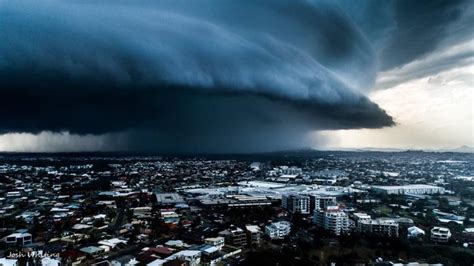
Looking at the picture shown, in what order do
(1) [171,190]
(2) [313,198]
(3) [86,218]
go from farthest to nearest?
(1) [171,190] → (2) [313,198] → (3) [86,218]

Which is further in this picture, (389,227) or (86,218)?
(86,218)

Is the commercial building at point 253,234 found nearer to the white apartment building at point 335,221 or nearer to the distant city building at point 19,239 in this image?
the white apartment building at point 335,221

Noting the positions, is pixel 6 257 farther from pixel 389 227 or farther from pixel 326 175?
pixel 326 175

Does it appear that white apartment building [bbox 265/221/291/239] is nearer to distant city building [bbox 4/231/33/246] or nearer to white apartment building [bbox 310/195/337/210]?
white apartment building [bbox 310/195/337/210]

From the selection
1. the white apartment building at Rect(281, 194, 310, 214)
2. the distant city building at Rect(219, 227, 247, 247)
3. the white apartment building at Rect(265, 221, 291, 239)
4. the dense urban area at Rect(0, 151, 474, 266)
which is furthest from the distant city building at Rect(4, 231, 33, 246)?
the white apartment building at Rect(281, 194, 310, 214)

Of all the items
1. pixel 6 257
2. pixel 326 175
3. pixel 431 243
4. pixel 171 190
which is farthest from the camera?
pixel 326 175

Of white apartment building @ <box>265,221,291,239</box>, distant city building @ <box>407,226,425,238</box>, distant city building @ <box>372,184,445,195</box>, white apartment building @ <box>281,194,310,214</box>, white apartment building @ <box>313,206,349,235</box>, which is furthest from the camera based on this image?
distant city building @ <box>372,184,445,195</box>

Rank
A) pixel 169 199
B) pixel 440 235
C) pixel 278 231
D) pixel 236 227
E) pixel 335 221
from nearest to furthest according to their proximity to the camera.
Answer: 1. pixel 440 235
2. pixel 278 231
3. pixel 236 227
4. pixel 335 221
5. pixel 169 199

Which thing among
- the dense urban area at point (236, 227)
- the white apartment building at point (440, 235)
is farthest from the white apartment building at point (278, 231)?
the white apartment building at point (440, 235)

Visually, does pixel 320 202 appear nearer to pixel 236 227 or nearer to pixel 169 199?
pixel 236 227

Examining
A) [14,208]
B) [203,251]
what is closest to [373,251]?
[203,251]

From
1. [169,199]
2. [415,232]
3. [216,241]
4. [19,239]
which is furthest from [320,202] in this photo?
[19,239]
